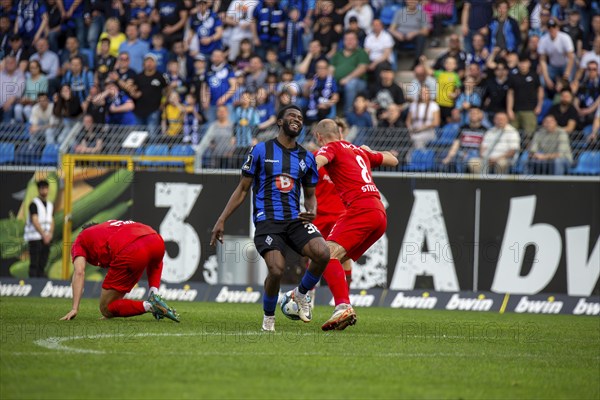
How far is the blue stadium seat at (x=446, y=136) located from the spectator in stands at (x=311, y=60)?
11.6 feet

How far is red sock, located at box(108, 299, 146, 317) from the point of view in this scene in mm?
12125

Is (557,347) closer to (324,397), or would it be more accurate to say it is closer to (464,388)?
(464,388)

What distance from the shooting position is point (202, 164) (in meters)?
19.2

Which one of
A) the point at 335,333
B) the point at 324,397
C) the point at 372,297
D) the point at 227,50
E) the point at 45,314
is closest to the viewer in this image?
the point at 324,397

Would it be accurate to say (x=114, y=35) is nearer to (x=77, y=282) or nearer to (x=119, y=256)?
(x=119, y=256)

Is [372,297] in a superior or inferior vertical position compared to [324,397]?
inferior

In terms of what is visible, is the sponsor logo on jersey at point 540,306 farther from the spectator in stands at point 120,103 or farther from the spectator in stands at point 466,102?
the spectator in stands at point 120,103

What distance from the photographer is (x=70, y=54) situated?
2355 cm

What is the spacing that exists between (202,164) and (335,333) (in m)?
8.74

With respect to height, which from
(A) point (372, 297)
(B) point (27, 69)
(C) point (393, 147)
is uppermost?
(B) point (27, 69)

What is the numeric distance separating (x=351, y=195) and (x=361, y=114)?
8.22 m

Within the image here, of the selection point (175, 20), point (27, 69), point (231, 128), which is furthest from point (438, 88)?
point (27, 69)

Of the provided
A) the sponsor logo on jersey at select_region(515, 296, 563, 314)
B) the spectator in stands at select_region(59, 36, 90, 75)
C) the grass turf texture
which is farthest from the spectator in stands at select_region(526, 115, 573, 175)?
the spectator in stands at select_region(59, 36, 90, 75)

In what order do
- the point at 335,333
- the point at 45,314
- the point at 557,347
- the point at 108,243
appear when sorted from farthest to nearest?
the point at 45,314
the point at 108,243
the point at 335,333
the point at 557,347
